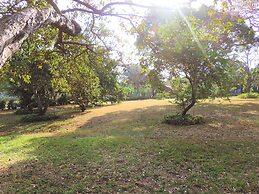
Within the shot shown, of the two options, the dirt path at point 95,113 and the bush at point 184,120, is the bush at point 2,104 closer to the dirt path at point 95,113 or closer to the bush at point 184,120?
the dirt path at point 95,113

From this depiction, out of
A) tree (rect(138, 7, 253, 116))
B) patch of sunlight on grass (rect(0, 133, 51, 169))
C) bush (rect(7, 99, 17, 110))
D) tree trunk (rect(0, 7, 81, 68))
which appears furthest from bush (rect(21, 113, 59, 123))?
tree trunk (rect(0, 7, 81, 68))

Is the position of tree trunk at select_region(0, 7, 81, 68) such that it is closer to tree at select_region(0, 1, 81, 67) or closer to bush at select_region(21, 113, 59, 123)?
tree at select_region(0, 1, 81, 67)

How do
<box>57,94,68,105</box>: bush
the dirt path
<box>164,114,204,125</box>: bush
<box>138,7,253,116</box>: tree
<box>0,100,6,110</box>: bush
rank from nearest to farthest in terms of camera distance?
<box>138,7,253,116</box>: tree, <box>164,114,204,125</box>: bush, the dirt path, <box>0,100,6,110</box>: bush, <box>57,94,68,105</box>: bush

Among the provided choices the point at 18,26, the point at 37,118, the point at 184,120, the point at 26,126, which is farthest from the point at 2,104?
the point at 18,26

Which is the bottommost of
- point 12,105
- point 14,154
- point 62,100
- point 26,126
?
point 14,154

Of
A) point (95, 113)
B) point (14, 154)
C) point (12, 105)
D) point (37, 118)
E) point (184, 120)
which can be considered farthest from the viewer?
point (12, 105)

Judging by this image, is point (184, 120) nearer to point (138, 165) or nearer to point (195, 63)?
point (195, 63)

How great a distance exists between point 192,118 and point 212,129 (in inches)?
70.4

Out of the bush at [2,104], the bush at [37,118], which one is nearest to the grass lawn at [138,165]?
the bush at [37,118]

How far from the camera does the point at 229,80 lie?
434 inches

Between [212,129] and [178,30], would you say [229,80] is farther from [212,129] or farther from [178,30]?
[178,30]

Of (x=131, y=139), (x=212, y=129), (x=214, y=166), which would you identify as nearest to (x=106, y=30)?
(x=131, y=139)

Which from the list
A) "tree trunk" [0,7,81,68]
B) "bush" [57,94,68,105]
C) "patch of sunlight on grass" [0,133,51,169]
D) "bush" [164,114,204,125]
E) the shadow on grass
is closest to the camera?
"tree trunk" [0,7,81,68]

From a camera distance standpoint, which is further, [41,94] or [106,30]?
[41,94]
